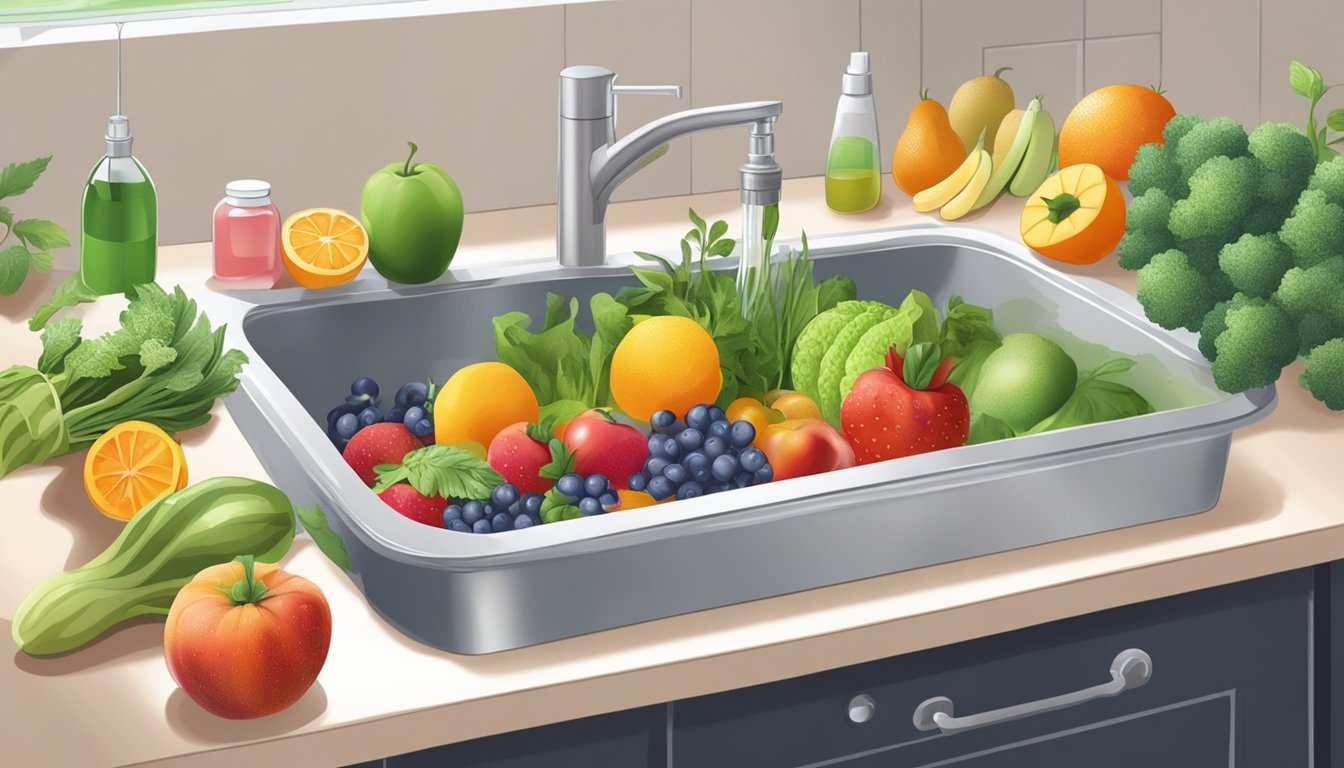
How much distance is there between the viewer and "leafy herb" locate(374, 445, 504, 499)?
1196mm

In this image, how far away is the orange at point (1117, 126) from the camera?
1845mm

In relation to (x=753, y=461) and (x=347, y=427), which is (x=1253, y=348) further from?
(x=347, y=427)

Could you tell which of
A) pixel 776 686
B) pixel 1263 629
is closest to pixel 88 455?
pixel 776 686

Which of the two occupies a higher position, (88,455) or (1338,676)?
(88,455)

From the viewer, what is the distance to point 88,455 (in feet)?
4.04

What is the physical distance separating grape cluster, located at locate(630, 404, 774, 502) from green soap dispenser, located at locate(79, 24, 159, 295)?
0.65 m

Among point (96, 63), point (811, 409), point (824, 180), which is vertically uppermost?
point (96, 63)

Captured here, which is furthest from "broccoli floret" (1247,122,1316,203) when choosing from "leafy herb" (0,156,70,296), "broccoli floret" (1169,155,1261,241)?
"leafy herb" (0,156,70,296)

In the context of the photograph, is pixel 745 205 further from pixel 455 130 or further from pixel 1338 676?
pixel 1338 676

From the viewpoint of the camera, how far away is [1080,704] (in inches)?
47.9

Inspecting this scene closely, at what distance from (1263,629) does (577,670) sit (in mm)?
569

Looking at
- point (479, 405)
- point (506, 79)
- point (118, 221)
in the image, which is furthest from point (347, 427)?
point (506, 79)

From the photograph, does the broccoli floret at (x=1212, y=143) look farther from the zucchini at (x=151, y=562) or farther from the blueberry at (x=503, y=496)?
the zucchini at (x=151, y=562)

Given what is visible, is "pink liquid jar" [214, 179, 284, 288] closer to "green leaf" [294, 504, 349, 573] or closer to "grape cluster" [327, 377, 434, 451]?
"grape cluster" [327, 377, 434, 451]
